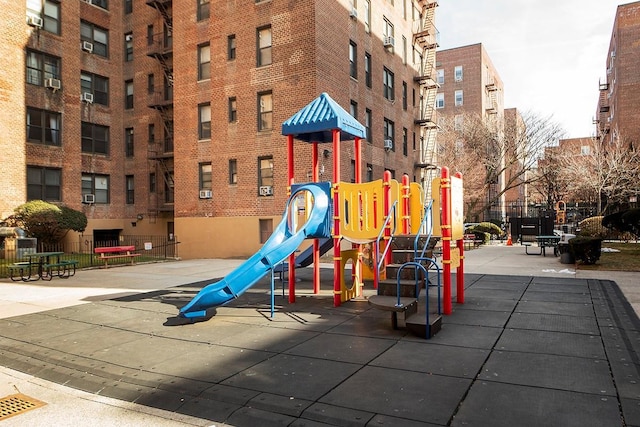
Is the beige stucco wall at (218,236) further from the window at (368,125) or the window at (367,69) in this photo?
the window at (367,69)

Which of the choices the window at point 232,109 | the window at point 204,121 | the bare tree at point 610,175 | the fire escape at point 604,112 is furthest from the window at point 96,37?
the fire escape at point 604,112

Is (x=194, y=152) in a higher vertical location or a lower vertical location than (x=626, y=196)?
higher

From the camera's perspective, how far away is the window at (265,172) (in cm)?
2343

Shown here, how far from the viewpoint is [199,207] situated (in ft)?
84.9

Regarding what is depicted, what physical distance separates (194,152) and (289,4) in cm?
945

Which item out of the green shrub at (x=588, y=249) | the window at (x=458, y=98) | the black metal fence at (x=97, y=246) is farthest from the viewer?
the window at (x=458, y=98)

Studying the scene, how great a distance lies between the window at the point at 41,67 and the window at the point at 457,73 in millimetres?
47817

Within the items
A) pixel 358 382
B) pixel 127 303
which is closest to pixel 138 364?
pixel 358 382

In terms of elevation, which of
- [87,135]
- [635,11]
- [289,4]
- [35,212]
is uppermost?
[635,11]

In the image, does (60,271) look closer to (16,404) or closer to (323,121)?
(323,121)

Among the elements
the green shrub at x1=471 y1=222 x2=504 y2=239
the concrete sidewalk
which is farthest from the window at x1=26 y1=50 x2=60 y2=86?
the green shrub at x1=471 y1=222 x2=504 y2=239

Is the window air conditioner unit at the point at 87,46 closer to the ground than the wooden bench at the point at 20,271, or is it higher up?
higher up

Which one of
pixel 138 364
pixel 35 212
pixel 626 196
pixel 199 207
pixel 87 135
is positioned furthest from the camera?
pixel 626 196

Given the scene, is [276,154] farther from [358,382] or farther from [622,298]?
[358,382]
